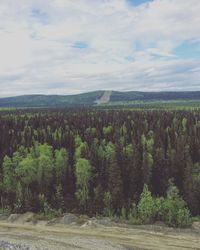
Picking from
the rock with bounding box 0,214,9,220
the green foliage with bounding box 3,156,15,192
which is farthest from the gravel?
the green foliage with bounding box 3,156,15,192

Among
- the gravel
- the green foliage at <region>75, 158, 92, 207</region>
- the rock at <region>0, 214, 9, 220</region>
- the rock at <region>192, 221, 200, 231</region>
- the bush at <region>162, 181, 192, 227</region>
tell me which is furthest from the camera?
the green foliage at <region>75, 158, 92, 207</region>

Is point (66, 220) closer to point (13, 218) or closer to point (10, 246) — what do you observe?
point (13, 218)

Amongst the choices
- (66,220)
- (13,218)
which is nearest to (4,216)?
(13,218)

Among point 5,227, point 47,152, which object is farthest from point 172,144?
point 5,227

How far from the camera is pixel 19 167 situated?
88062mm

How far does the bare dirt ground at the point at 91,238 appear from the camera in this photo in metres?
50.9

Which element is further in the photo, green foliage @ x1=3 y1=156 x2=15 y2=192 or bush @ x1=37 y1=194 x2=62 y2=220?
green foliage @ x1=3 y1=156 x2=15 y2=192

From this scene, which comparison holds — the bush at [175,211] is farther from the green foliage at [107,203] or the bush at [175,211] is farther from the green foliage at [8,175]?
the green foliage at [8,175]

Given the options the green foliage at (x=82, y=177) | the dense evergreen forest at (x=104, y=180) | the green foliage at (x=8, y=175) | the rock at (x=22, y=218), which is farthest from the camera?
the green foliage at (x=8, y=175)

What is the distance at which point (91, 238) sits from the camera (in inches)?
2253

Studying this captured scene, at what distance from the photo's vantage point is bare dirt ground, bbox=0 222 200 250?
2005 inches

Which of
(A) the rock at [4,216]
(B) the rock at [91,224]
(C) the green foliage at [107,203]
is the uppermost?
(C) the green foliage at [107,203]

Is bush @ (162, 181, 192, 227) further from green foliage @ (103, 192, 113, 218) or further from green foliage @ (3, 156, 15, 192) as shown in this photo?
green foliage @ (3, 156, 15, 192)

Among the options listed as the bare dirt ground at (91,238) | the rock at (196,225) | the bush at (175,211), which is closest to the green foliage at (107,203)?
the bare dirt ground at (91,238)
